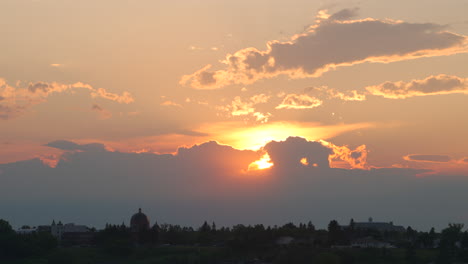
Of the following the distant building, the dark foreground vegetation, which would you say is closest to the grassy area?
the dark foreground vegetation

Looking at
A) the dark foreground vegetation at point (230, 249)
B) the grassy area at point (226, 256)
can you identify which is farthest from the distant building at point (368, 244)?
the grassy area at point (226, 256)

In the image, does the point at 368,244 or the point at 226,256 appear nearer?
the point at 368,244

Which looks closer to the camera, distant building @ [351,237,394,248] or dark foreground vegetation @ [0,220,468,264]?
dark foreground vegetation @ [0,220,468,264]

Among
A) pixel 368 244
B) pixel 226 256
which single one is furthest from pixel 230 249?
pixel 368 244

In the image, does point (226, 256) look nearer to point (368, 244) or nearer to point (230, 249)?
point (230, 249)

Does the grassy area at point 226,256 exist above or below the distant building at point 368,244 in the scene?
below

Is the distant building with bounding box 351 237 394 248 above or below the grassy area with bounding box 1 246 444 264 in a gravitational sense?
above

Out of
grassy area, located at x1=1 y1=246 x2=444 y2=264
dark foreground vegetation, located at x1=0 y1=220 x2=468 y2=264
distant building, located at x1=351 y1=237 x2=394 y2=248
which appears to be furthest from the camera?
distant building, located at x1=351 y1=237 x2=394 y2=248

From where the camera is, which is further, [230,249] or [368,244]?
[230,249]

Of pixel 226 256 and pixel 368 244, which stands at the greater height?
pixel 368 244

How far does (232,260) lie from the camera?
182250 millimetres

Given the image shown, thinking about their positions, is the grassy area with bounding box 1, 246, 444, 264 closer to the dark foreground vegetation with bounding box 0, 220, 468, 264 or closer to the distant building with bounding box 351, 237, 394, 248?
the dark foreground vegetation with bounding box 0, 220, 468, 264

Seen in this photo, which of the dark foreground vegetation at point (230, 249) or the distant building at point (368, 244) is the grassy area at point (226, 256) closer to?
the dark foreground vegetation at point (230, 249)

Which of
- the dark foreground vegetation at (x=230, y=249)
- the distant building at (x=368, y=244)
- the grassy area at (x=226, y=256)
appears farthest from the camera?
the distant building at (x=368, y=244)
